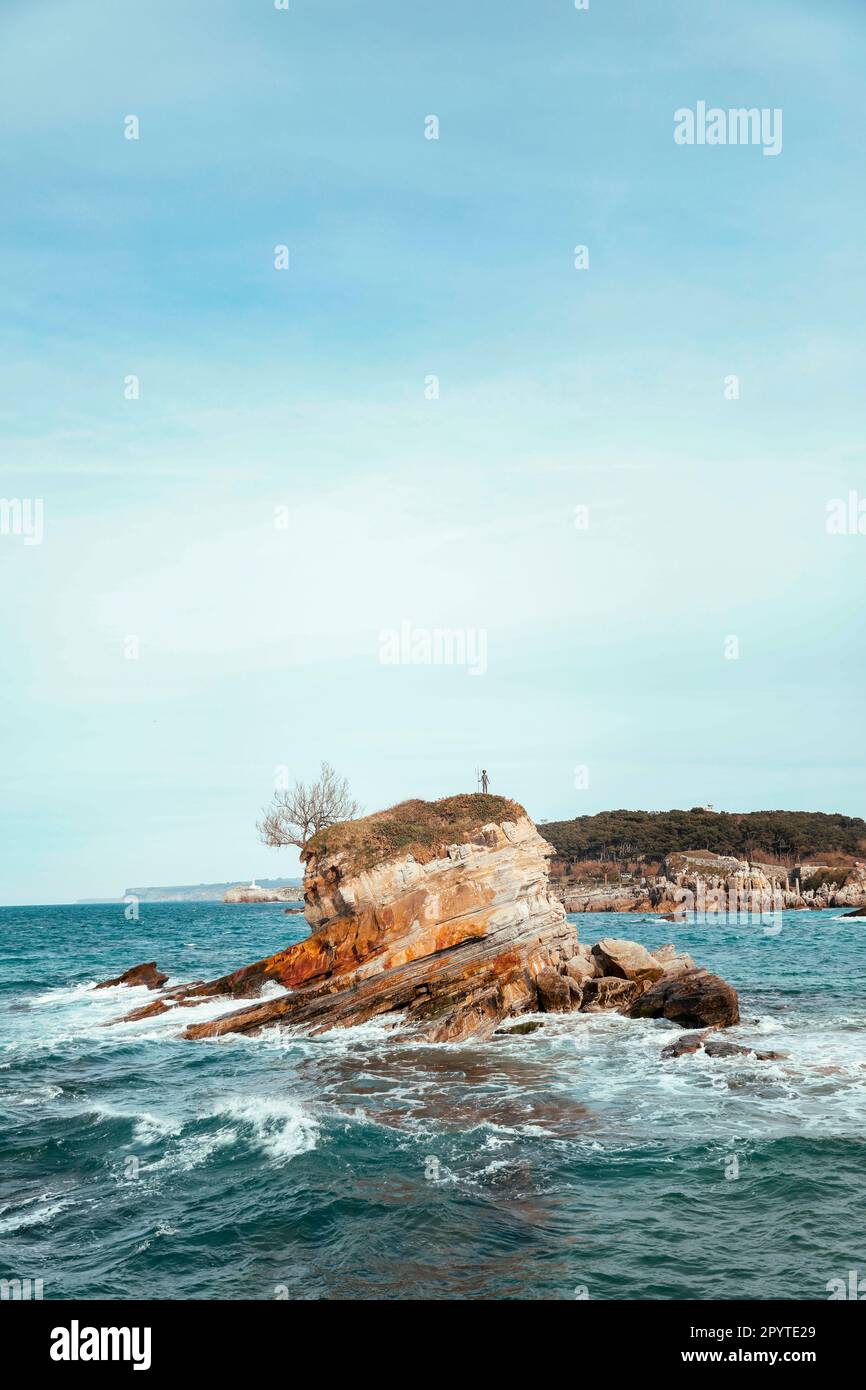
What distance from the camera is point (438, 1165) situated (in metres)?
20.5

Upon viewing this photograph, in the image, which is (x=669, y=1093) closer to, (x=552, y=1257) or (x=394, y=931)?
(x=552, y=1257)

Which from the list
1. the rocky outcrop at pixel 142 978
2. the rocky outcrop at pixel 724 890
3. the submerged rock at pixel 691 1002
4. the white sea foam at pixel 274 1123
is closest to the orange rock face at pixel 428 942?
the submerged rock at pixel 691 1002

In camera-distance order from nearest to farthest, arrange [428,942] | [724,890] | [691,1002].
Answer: [691,1002], [428,942], [724,890]

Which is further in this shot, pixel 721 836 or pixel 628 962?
pixel 721 836

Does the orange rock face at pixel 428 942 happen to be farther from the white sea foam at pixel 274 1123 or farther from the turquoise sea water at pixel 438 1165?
the white sea foam at pixel 274 1123

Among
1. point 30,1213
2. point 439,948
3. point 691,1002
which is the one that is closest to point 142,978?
point 439,948

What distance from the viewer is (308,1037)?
36.4 meters

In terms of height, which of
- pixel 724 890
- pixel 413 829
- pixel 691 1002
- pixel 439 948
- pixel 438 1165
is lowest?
pixel 724 890

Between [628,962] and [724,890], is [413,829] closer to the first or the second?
[628,962]

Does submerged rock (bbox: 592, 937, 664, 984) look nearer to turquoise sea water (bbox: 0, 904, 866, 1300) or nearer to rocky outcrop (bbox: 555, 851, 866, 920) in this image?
turquoise sea water (bbox: 0, 904, 866, 1300)

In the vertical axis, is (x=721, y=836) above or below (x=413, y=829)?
below

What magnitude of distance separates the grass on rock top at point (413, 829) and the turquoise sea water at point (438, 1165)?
8395 millimetres

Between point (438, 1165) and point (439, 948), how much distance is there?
1857 cm
